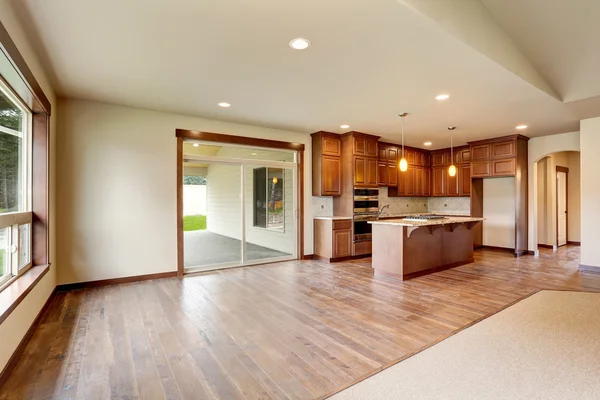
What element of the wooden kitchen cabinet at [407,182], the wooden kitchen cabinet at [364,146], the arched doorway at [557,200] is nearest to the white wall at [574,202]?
the arched doorway at [557,200]

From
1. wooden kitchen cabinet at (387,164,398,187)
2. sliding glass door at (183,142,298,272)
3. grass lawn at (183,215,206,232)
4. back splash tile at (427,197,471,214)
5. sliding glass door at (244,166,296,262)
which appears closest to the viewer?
grass lawn at (183,215,206,232)

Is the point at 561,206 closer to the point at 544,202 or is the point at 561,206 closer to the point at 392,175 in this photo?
the point at 544,202

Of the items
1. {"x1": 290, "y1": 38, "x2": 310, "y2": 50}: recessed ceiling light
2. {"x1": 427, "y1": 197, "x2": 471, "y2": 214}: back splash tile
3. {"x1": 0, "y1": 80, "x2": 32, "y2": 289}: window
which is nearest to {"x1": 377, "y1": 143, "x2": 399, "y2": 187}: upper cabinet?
{"x1": 427, "y1": 197, "x2": 471, "y2": 214}: back splash tile

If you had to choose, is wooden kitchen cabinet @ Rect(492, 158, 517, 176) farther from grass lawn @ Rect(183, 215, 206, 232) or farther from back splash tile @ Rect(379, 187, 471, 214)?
grass lawn @ Rect(183, 215, 206, 232)

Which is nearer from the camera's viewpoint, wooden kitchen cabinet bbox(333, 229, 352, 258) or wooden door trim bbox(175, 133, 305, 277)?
wooden door trim bbox(175, 133, 305, 277)

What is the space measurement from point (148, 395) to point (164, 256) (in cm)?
320

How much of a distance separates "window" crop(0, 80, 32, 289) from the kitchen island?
14.4 feet

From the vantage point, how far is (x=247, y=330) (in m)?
2.91

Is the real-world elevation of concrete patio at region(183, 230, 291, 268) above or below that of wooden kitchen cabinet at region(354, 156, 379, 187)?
below

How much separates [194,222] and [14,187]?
2.60 m

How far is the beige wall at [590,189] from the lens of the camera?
5230 mm

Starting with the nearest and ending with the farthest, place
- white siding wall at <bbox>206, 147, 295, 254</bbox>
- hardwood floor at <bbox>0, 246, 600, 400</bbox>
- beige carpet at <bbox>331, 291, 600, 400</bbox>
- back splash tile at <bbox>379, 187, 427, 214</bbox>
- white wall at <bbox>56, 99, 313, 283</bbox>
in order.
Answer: beige carpet at <bbox>331, 291, 600, 400</bbox> → hardwood floor at <bbox>0, 246, 600, 400</bbox> → white wall at <bbox>56, 99, 313, 283</bbox> → white siding wall at <bbox>206, 147, 295, 254</bbox> → back splash tile at <bbox>379, 187, 427, 214</bbox>

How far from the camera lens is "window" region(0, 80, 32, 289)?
2.66 metres

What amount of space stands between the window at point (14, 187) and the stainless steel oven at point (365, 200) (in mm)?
5135
